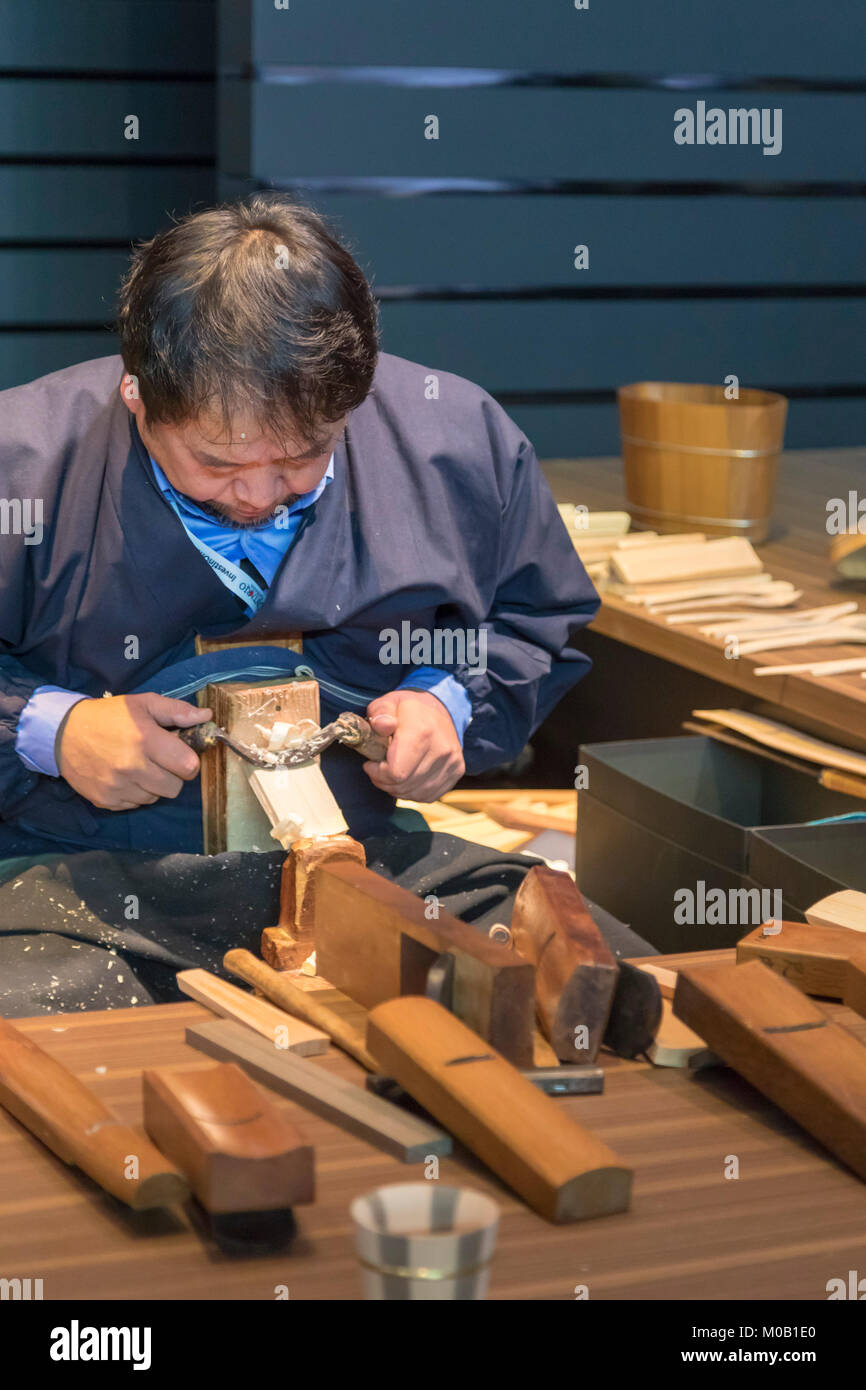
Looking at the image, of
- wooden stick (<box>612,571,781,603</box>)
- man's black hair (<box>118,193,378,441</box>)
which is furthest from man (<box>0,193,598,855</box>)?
wooden stick (<box>612,571,781,603</box>)

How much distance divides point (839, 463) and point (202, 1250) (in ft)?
11.0

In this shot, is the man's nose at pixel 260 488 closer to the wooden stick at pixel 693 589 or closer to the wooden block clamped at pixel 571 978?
the wooden block clamped at pixel 571 978

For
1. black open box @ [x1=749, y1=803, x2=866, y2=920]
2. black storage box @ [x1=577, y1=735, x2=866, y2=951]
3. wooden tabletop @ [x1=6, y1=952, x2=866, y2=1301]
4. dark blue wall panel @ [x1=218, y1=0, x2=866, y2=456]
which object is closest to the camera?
wooden tabletop @ [x1=6, y1=952, x2=866, y2=1301]

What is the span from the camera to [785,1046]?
1.01 meters

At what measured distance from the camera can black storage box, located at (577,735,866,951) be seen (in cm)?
215

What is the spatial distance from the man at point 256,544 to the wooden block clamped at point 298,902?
15 centimetres

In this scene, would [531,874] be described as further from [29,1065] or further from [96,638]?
[96,638]

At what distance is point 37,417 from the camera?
1.69 meters

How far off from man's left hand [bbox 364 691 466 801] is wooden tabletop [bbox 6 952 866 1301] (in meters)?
0.65

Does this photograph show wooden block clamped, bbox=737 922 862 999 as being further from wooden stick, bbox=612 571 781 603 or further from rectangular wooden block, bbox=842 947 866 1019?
wooden stick, bbox=612 571 781 603

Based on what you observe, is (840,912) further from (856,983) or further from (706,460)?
(706,460)

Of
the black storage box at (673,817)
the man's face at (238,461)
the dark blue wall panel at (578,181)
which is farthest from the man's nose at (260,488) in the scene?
the dark blue wall panel at (578,181)

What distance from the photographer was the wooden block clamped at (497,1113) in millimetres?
875

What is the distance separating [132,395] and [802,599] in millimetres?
1382
